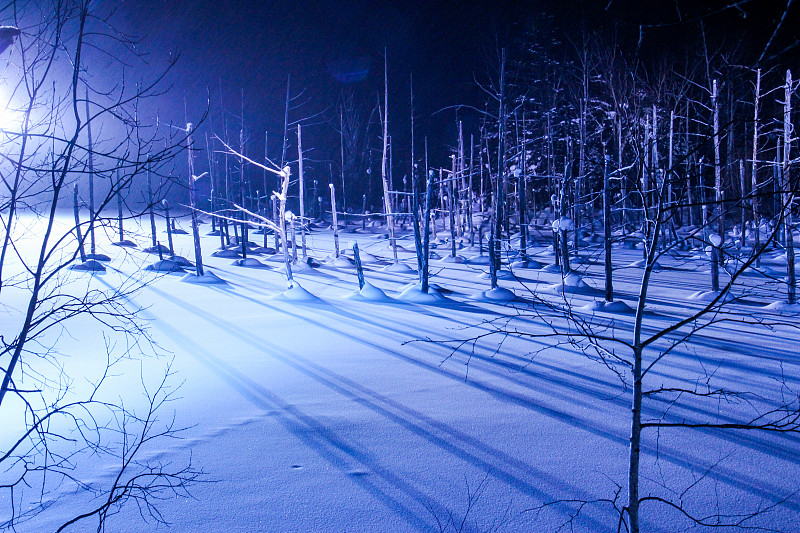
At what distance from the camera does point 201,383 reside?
7.76 m

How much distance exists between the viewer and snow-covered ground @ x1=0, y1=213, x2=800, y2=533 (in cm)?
436

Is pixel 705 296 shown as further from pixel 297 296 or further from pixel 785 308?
pixel 297 296

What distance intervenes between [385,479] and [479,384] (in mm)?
3019

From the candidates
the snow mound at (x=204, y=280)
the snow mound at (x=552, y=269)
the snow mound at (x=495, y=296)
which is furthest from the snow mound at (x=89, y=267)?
the snow mound at (x=552, y=269)

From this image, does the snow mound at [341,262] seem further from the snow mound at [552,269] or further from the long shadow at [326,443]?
the long shadow at [326,443]

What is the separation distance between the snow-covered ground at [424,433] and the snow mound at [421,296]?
2.27 metres

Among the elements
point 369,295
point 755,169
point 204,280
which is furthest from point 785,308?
point 204,280

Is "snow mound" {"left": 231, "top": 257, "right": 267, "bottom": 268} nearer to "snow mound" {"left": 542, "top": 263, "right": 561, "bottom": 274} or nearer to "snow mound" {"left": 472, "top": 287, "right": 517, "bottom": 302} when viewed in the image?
"snow mound" {"left": 542, "top": 263, "right": 561, "bottom": 274}

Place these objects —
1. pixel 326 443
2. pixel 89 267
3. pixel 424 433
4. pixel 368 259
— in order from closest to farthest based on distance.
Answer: pixel 326 443
pixel 424 433
pixel 89 267
pixel 368 259

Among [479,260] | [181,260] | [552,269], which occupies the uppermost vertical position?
[181,260]

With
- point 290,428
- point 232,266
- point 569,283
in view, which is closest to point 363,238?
point 232,266

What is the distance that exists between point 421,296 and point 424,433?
8.65 metres

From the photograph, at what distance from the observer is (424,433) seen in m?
5.95

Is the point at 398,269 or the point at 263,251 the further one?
the point at 263,251
